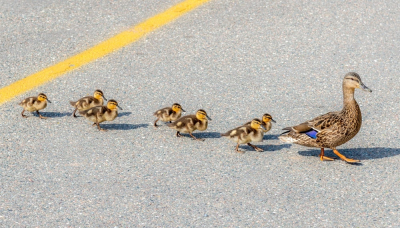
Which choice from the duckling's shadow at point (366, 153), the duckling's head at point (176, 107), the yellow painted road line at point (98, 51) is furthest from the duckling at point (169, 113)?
the yellow painted road line at point (98, 51)

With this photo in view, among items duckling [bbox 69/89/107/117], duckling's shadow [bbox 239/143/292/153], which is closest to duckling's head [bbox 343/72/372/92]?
duckling's shadow [bbox 239/143/292/153]

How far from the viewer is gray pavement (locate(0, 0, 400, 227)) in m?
6.02

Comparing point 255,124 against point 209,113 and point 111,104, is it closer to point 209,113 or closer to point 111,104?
point 209,113

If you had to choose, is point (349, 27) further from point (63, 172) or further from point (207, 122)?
point (63, 172)

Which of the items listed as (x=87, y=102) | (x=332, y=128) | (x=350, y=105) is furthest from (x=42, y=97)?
(x=350, y=105)

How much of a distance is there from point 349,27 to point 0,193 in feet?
17.1

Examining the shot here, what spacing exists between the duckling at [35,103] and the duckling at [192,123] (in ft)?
4.45

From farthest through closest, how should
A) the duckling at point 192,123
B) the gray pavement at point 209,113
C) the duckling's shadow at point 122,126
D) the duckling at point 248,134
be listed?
the duckling's shadow at point 122,126, the duckling at point 192,123, the duckling at point 248,134, the gray pavement at point 209,113

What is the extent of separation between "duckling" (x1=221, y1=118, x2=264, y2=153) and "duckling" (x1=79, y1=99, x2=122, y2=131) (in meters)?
1.23

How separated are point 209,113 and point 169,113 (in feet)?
1.62

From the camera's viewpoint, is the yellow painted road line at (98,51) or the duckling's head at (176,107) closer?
the duckling's head at (176,107)

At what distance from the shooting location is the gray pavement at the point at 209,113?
602 centimetres

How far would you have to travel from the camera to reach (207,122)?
7.45 metres

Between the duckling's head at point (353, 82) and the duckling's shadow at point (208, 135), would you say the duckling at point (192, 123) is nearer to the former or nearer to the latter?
the duckling's shadow at point (208, 135)
